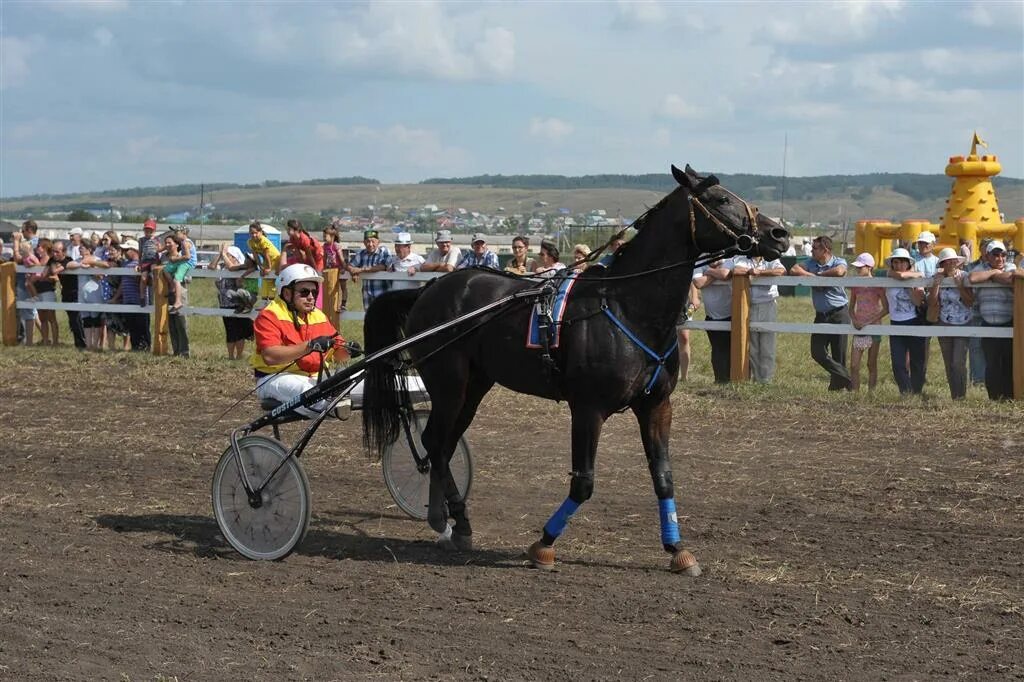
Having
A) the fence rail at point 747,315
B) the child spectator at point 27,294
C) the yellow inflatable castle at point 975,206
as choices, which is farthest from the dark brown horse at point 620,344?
the yellow inflatable castle at point 975,206

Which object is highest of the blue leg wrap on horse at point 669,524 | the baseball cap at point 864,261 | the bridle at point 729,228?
the bridle at point 729,228

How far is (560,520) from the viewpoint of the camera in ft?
22.9

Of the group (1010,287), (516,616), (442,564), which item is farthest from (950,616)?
(1010,287)

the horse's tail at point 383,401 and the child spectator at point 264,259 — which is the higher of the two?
the child spectator at point 264,259

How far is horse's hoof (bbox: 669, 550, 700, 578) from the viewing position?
678cm

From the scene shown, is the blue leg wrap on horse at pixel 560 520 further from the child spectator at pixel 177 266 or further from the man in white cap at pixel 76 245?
the man in white cap at pixel 76 245

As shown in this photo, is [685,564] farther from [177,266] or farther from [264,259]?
[177,266]

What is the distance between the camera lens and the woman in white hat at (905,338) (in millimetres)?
13281

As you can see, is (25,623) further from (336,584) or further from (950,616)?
(950,616)

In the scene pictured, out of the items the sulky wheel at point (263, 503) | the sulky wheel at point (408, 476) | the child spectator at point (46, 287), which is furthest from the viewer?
the child spectator at point (46, 287)

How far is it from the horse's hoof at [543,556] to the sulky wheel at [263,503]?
1.28 m

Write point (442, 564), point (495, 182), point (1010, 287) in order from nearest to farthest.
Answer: point (442, 564) < point (1010, 287) < point (495, 182)

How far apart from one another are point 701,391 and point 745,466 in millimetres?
3517

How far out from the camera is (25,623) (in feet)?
19.6
